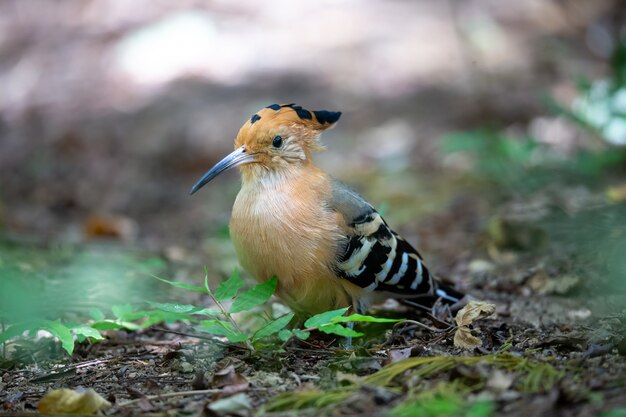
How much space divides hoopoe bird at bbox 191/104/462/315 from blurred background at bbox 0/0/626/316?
1071 mm

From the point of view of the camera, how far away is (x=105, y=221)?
268 inches

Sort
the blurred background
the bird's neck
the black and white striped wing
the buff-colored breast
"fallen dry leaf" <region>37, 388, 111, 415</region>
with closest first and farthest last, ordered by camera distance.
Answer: "fallen dry leaf" <region>37, 388, 111, 415</region> → the buff-colored breast → the black and white striped wing → the bird's neck → the blurred background

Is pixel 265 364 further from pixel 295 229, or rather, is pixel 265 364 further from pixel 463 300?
pixel 463 300

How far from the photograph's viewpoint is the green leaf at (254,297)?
3.36 m

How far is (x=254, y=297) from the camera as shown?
11.2 feet

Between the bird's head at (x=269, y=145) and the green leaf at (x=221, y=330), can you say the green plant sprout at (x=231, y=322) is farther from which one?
the bird's head at (x=269, y=145)

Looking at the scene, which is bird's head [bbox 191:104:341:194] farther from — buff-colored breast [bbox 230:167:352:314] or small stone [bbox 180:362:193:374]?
small stone [bbox 180:362:193:374]

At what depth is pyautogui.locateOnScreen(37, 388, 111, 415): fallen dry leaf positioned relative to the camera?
2902 mm

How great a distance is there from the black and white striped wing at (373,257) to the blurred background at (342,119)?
931mm

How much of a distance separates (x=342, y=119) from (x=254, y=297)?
6.25 m

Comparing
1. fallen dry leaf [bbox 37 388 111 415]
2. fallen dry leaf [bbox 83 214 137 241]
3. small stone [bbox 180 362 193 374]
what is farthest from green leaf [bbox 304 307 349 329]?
fallen dry leaf [bbox 83 214 137 241]

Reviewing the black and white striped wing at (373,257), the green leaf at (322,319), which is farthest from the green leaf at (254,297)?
the black and white striped wing at (373,257)

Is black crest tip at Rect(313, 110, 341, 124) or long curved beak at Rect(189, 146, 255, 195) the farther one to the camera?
black crest tip at Rect(313, 110, 341, 124)

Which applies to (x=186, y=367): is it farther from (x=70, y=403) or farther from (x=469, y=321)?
(x=469, y=321)
